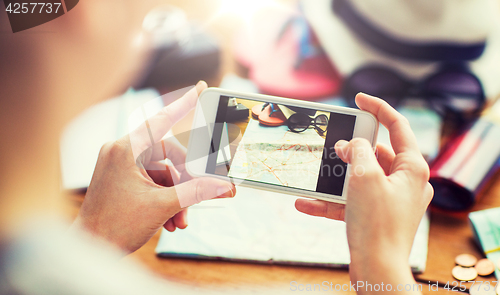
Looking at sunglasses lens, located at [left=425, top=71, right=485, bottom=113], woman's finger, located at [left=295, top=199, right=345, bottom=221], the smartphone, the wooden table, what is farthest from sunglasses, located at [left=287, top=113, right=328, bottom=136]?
sunglasses lens, located at [left=425, top=71, right=485, bottom=113]

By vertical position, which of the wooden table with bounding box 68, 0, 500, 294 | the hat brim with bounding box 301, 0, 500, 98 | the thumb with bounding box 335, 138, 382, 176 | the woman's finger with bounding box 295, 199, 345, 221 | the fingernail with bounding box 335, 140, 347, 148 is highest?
the hat brim with bounding box 301, 0, 500, 98

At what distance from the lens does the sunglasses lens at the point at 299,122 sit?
0.36 metres

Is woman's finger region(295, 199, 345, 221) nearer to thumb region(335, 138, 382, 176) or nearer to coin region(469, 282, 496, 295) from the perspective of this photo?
thumb region(335, 138, 382, 176)

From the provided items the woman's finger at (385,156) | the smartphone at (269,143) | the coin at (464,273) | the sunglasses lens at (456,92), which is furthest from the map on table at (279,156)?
the sunglasses lens at (456,92)

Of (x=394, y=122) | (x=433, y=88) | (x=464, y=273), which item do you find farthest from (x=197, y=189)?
(x=433, y=88)

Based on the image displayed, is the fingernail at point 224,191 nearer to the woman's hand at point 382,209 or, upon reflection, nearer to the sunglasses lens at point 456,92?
the woman's hand at point 382,209

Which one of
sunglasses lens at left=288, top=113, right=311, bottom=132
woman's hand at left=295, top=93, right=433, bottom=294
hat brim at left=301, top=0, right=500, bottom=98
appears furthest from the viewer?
hat brim at left=301, top=0, right=500, bottom=98

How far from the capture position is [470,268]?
391mm

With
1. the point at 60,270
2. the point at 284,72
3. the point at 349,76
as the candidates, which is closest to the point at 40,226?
the point at 60,270

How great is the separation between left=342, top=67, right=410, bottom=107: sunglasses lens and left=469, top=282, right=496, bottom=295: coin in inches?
13.6

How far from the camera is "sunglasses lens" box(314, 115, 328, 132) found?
35cm

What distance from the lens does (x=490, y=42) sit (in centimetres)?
48

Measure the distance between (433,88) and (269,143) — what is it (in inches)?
16.1

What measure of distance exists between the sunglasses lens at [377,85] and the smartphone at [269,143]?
0.25 metres
